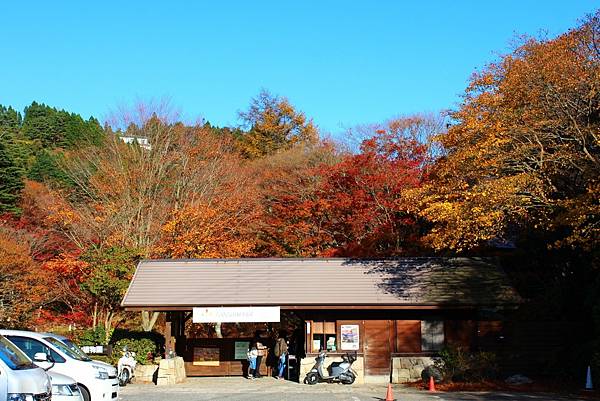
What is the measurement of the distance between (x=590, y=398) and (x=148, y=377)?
43.4ft

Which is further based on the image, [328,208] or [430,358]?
[328,208]

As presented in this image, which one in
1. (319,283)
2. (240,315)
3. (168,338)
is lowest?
(168,338)

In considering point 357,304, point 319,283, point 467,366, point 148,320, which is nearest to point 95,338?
point 148,320

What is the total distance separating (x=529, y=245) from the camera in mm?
26516

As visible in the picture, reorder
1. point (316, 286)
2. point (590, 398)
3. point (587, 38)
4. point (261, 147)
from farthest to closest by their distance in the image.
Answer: point (261, 147) → point (316, 286) → point (587, 38) → point (590, 398)

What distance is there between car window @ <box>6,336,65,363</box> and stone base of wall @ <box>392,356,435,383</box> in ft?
36.4

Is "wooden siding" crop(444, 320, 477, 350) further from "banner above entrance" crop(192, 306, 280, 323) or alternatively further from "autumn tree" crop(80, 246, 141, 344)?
"autumn tree" crop(80, 246, 141, 344)

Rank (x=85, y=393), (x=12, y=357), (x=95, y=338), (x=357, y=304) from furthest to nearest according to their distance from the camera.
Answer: (x=95, y=338) → (x=357, y=304) → (x=85, y=393) → (x=12, y=357)

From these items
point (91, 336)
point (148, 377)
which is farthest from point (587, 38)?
point (91, 336)

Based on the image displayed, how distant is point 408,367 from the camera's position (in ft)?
68.7

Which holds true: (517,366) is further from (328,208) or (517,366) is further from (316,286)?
(328,208)

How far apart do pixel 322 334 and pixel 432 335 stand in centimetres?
361

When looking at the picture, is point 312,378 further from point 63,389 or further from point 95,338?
point 63,389

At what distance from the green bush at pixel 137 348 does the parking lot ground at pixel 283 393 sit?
5.01 ft
